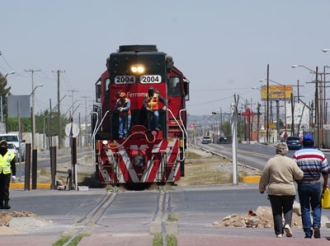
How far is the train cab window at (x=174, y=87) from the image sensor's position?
90.3ft

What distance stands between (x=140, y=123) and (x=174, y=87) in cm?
183

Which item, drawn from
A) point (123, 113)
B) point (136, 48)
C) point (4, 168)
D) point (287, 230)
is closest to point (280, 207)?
point (287, 230)

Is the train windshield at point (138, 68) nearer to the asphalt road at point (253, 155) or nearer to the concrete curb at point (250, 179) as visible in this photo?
the concrete curb at point (250, 179)

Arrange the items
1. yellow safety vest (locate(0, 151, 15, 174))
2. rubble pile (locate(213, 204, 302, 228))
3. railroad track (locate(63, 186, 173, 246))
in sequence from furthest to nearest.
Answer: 1. yellow safety vest (locate(0, 151, 15, 174))
2. rubble pile (locate(213, 204, 302, 228))
3. railroad track (locate(63, 186, 173, 246))

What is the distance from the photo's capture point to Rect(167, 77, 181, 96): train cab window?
27531mm

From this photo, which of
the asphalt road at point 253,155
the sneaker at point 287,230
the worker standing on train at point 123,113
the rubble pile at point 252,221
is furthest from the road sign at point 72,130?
the sneaker at point 287,230

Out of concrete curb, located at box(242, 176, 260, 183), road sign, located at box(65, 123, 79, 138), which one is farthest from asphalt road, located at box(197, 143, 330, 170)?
road sign, located at box(65, 123, 79, 138)

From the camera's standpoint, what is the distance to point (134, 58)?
1056 inches

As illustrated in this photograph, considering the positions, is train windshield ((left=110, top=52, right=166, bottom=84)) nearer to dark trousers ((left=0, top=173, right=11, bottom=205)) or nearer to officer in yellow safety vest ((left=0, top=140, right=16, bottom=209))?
officer in yellow safety vest ((left=0, top=140, right=16, bottom=209))

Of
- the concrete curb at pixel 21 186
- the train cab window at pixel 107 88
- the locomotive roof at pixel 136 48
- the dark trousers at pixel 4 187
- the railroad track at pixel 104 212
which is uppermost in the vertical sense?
the locomotive roof at pixel 136 48

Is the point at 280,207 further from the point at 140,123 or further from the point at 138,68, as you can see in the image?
the point at 138,68

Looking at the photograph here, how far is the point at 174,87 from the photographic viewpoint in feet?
90.5

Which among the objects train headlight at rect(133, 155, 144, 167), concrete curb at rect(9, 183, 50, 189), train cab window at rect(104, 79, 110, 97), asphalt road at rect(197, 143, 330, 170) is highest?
train cab window at rect(104, 79, 110, 97)

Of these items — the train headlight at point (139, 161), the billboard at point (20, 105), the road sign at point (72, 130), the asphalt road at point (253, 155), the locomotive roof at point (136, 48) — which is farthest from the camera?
the asphalt road at point (253, 155)
